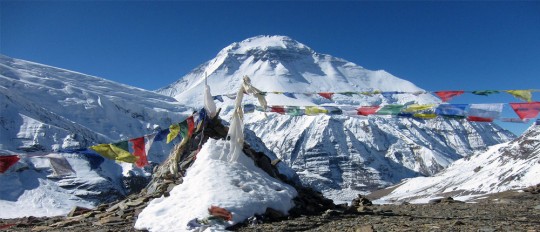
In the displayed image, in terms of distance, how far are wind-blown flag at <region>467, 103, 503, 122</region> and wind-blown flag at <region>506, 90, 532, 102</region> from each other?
0.67 metres

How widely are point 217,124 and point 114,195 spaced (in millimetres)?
175357

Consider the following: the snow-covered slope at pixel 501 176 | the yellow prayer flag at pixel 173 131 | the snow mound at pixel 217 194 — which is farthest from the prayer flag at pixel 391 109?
the snow-covered slope at pixel 501 176

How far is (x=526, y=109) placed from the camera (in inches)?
713

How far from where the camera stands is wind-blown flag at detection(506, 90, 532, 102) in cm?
1877

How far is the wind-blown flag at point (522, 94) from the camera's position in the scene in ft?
61.6

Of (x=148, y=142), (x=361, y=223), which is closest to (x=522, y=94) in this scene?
(x=361, y=223)

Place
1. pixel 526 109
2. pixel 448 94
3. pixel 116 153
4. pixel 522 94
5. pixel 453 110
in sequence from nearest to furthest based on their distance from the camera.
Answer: pixel 526 109 → pixel 522 94 → pixel 453 110 → pixel 448 94 → pixel 116 153

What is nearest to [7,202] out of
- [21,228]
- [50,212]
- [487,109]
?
[50,212]

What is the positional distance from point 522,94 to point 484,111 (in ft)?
5.13

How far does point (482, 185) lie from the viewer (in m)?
162

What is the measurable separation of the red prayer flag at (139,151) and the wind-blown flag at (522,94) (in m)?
15.7

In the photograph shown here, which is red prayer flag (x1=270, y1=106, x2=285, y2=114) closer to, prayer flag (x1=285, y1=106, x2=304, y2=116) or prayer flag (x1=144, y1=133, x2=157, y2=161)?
prayer flag (x1=285, y1=106, x2=304, y2=116)

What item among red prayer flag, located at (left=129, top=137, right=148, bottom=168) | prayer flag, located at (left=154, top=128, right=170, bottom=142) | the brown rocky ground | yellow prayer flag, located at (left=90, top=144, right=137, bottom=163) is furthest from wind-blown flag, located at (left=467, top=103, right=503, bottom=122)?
yellow prayer flag, located at (left=90, top=144, right=137, bottom=163)

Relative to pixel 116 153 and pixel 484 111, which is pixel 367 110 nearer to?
pixel 484 111
